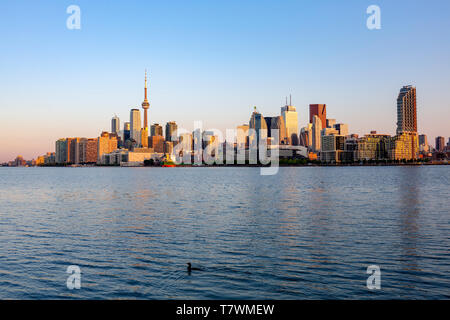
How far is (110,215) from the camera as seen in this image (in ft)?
166

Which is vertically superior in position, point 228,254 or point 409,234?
point 409,234

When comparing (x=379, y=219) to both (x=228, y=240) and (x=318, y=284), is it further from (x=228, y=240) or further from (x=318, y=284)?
(x=318, y=284)

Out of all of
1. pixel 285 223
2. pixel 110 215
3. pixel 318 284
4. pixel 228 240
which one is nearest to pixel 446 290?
pixel 318 284

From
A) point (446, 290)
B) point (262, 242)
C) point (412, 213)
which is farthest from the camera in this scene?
point (412, 213)

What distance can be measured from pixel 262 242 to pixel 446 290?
14.7 metres

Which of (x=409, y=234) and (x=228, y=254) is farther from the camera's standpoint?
(x=409, y=234)

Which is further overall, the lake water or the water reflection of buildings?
the water reflection of buildings

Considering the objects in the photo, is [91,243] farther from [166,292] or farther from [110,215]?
[110,215]

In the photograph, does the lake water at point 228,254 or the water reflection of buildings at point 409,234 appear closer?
the lake water at point 228,254
